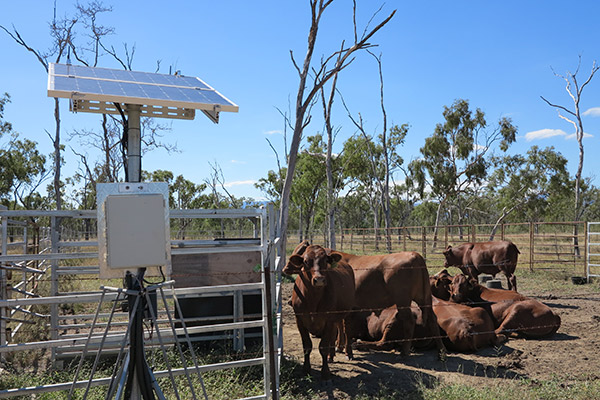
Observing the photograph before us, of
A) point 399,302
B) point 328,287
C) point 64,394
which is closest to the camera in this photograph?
point 64,394

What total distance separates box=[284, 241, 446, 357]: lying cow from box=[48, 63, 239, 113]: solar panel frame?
3212 millimetres

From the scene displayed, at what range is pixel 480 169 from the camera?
3253cm

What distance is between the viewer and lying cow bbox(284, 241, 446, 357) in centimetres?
665

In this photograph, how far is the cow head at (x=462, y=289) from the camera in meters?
7.80

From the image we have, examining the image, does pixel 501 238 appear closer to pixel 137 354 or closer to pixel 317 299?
pixel 317 299

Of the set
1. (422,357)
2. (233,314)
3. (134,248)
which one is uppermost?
(134,248)

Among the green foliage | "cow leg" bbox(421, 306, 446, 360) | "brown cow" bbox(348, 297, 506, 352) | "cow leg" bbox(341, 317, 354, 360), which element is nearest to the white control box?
"cow leg" bbox(341, 317, 354, 360)

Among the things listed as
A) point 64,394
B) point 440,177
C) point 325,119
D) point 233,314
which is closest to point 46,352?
point 64,394

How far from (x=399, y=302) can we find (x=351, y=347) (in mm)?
879

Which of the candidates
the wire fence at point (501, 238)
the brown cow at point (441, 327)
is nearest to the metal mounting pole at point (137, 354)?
the brown cow at point (441, 327)

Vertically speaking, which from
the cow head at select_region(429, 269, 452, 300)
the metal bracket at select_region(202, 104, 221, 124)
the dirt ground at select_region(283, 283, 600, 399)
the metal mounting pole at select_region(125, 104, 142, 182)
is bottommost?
the dirt ground at select_region(283, 283, 600, 399)

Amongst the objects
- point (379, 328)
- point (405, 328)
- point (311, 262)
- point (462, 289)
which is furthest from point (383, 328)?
point (311, 262)

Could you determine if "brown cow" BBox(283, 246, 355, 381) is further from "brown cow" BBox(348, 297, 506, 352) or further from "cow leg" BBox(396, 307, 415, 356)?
"cow leg" BBox(396, 307, 415, 356)

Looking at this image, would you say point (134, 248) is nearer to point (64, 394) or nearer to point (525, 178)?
point (64, 394)
